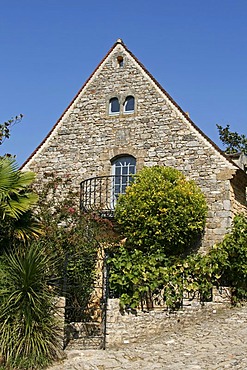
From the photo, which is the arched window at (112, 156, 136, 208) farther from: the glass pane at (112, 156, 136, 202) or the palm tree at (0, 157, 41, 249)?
the palm tree at (0, 157, 41, 249)

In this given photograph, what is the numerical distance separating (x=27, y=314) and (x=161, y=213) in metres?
5.91

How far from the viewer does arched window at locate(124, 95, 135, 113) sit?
60.0 feet

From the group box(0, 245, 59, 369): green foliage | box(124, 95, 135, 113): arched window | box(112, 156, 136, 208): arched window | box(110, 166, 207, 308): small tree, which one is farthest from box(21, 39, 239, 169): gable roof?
box(0, 245, 59, 369): green foliage

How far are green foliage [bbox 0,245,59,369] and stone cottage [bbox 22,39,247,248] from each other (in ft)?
20.4

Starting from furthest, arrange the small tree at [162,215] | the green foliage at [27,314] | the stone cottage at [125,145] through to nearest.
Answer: the stone cottage at [125,145], the small tree at [162,215], the green foliage at [27,314]

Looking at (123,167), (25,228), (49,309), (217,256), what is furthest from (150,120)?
(49,309)

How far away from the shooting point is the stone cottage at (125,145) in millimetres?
16422

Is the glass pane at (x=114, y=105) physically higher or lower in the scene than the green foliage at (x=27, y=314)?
higher

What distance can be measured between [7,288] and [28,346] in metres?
1.25

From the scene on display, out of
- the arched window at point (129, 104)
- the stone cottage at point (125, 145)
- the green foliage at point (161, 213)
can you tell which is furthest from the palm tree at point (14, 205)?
the arched window at point (129, 104)

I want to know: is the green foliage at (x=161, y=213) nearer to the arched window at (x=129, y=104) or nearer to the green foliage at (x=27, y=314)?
the arched window at (x=129, y=104)

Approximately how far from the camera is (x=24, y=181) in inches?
499

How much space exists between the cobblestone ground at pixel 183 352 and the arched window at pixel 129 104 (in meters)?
8.16

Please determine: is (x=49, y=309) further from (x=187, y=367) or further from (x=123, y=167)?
(x=123, y=167)
